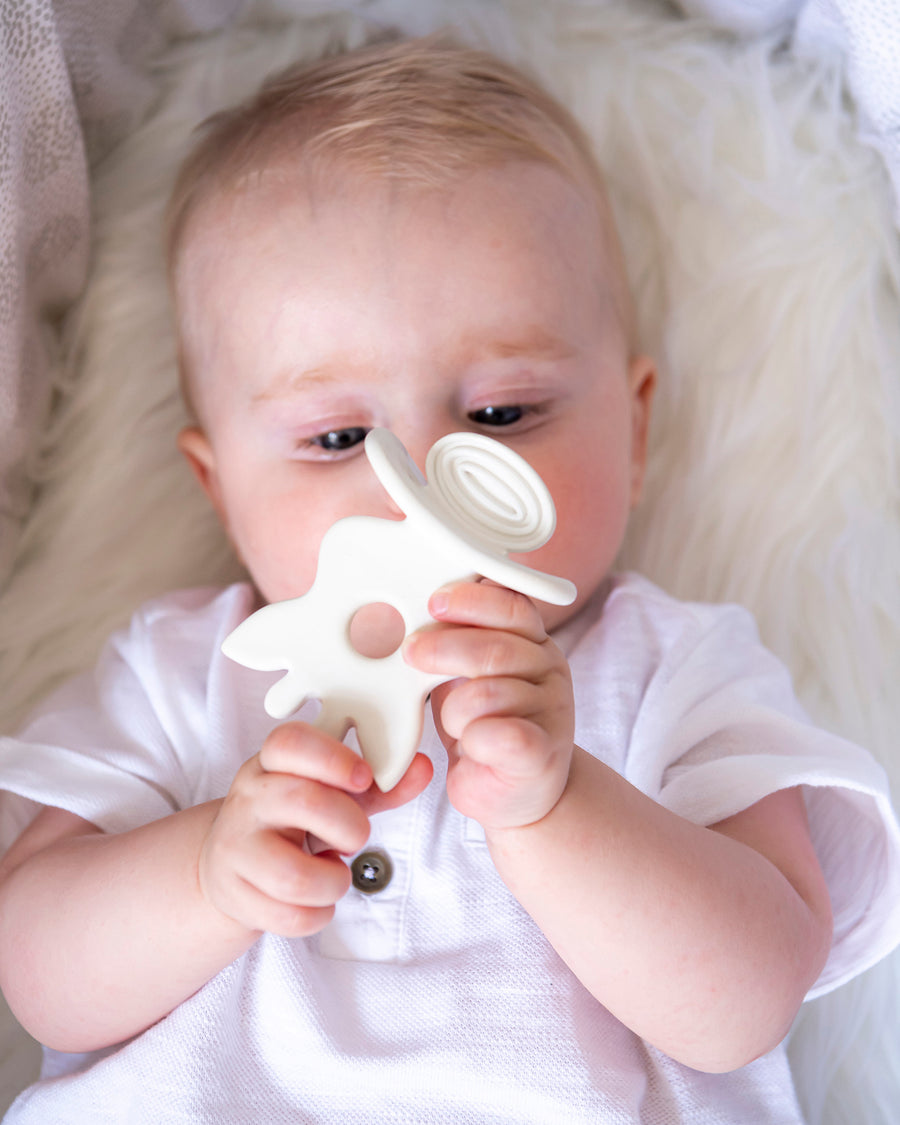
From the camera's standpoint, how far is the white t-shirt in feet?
3.28

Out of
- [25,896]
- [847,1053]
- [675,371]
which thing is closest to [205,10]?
[675,371]

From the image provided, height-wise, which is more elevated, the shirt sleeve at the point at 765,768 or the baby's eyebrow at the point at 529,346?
the baby's eyebrow at the point at 529,346

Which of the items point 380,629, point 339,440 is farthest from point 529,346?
point 380,629

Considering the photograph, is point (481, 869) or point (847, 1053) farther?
point (847, 1053)

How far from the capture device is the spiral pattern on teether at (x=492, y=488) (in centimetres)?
79

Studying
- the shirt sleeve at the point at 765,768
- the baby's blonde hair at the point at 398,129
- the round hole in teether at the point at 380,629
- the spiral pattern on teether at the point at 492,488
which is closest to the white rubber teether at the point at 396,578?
the spiral pattern on teether at the point at 492,488

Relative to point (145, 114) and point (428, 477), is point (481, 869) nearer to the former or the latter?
point (428, 477)

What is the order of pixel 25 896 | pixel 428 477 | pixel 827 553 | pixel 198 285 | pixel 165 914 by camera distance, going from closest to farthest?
pixel 428 477 → pixel 165 914 → pixel 25 896 → pixel 198 285 → pixel 827 553

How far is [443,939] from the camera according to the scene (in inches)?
41.7

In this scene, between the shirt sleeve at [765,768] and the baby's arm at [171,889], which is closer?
the baby's arm at [171,889]

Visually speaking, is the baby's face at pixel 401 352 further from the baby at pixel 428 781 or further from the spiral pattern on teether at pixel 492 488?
the spiral pattern on teether at pixel 492 488

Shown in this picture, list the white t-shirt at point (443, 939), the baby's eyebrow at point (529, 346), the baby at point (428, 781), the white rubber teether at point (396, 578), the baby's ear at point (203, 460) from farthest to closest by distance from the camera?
the baby's ear at point (203, 460)
the baby's eyebrow at point (529, 346)
the white t-shirt at point (443, 939)
the baby at point (428, 781)
the white rubber teether at point (396, 578)

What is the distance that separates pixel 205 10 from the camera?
59.5 inches

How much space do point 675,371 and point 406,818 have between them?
751 mm
